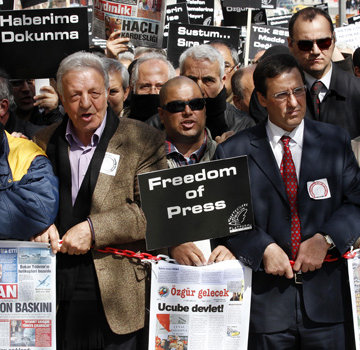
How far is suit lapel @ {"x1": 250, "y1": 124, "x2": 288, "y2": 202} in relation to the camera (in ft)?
12.6

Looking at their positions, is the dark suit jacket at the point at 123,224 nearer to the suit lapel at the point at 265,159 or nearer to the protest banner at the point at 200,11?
the suit lapel at the point at 265,159

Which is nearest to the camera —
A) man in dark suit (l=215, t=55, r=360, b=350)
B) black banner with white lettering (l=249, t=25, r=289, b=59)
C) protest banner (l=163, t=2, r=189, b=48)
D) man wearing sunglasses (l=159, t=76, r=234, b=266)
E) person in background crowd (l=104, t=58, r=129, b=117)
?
man in dark suit (l=215, t=55, r=360, b=350)

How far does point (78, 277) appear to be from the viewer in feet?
12.9

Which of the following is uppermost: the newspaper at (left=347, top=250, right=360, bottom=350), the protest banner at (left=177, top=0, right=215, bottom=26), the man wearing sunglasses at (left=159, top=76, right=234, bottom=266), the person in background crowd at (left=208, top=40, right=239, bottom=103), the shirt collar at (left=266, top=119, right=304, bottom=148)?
the protest banner at (left=177, top=0, right=215, bottom=26)

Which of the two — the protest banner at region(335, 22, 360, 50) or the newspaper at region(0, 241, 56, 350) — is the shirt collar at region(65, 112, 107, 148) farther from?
the protest banner at region(335, 22, 360, 50)

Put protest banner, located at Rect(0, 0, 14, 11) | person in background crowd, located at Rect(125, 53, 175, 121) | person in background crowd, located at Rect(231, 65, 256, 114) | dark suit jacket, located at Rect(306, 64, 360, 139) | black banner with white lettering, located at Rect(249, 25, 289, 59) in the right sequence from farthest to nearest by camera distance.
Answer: black banner with white lettering, located at Rect(249, 25, 289, 59) < protest banner, located at Rect(0, 0, 14, 11) < person in background crowd, located at Rect(231, 65, 256, 114) < person in background crowd, located at Rect(125, 53, 175, 121) < dark suit jacket, located at Rect(306, 64, 360, 139)

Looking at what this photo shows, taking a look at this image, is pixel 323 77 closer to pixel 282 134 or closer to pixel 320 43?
pixel 320 43

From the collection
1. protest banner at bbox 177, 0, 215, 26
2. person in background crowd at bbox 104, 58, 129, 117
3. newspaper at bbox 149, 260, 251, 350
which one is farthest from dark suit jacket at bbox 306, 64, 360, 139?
protest banner at bbox 177, 0, 215, 26

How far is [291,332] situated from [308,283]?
281 mm

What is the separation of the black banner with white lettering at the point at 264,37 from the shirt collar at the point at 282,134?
6572 millimetres

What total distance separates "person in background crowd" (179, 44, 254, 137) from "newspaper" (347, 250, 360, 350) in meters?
1.92

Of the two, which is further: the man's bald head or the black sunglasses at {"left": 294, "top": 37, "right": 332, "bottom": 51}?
the black sunglasses at {"left": 294, "top": 37, "right": 332, "bottom": 51}

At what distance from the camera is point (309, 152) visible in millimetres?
3871

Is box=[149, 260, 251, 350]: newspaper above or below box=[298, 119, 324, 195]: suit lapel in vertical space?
below
